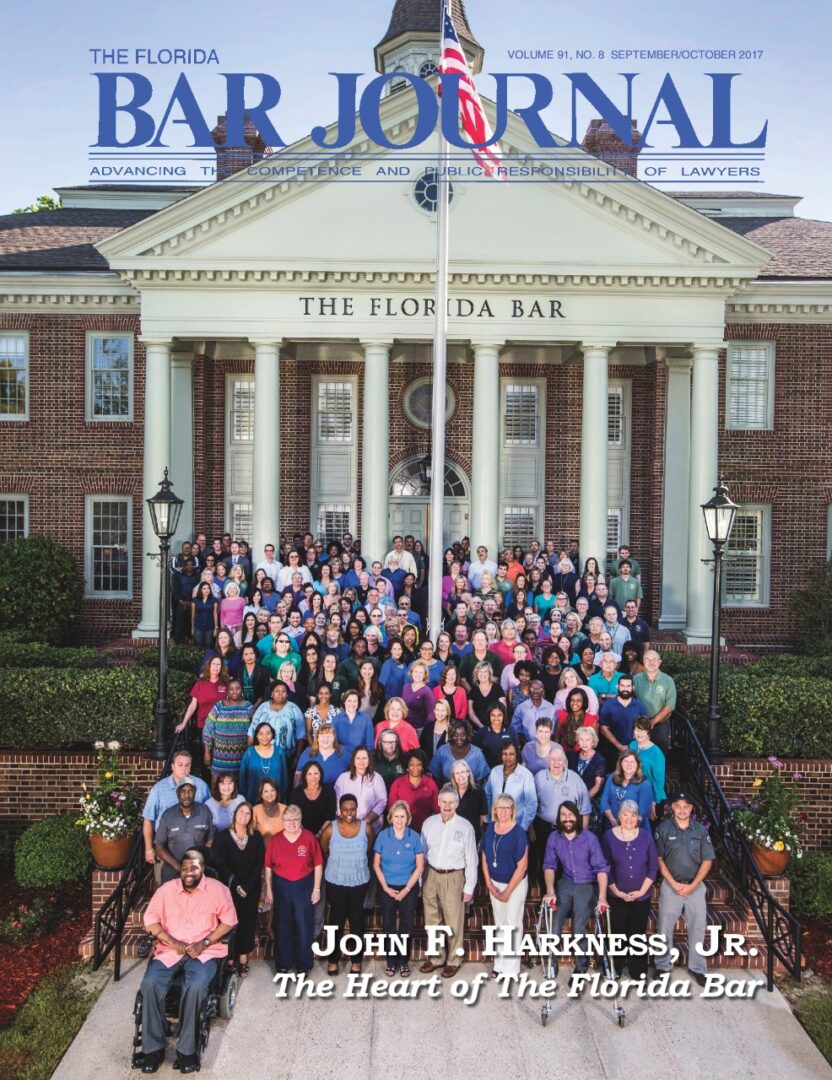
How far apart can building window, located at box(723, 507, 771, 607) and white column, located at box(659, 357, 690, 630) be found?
133cm

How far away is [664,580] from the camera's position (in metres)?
20.9

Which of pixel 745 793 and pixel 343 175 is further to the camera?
pixel 343 175

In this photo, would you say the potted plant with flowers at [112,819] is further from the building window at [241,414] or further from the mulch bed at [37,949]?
the building window at [241,414]

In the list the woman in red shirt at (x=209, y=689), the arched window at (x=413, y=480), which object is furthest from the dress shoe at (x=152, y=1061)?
the arched window at (x=413, y=480)

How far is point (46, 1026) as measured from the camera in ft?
25.3

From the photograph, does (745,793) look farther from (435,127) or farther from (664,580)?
(435,127)

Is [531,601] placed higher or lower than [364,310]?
lower

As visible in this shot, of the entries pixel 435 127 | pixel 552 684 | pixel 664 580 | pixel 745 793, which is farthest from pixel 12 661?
pixel 664 580

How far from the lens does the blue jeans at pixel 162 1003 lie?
23.2ft

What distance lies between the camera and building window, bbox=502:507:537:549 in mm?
22205

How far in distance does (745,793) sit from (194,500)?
14174 mm

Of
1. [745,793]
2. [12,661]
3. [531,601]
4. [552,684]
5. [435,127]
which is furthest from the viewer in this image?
[435,127]

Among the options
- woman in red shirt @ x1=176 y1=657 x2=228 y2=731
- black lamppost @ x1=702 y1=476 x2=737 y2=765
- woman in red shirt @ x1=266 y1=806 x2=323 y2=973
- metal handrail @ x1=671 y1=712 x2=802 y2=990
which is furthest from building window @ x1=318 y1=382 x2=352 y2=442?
woman in red shirt @ x1=266 y1=806 x2=323 y2=973

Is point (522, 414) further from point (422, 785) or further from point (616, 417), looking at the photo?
point (422, 785)
